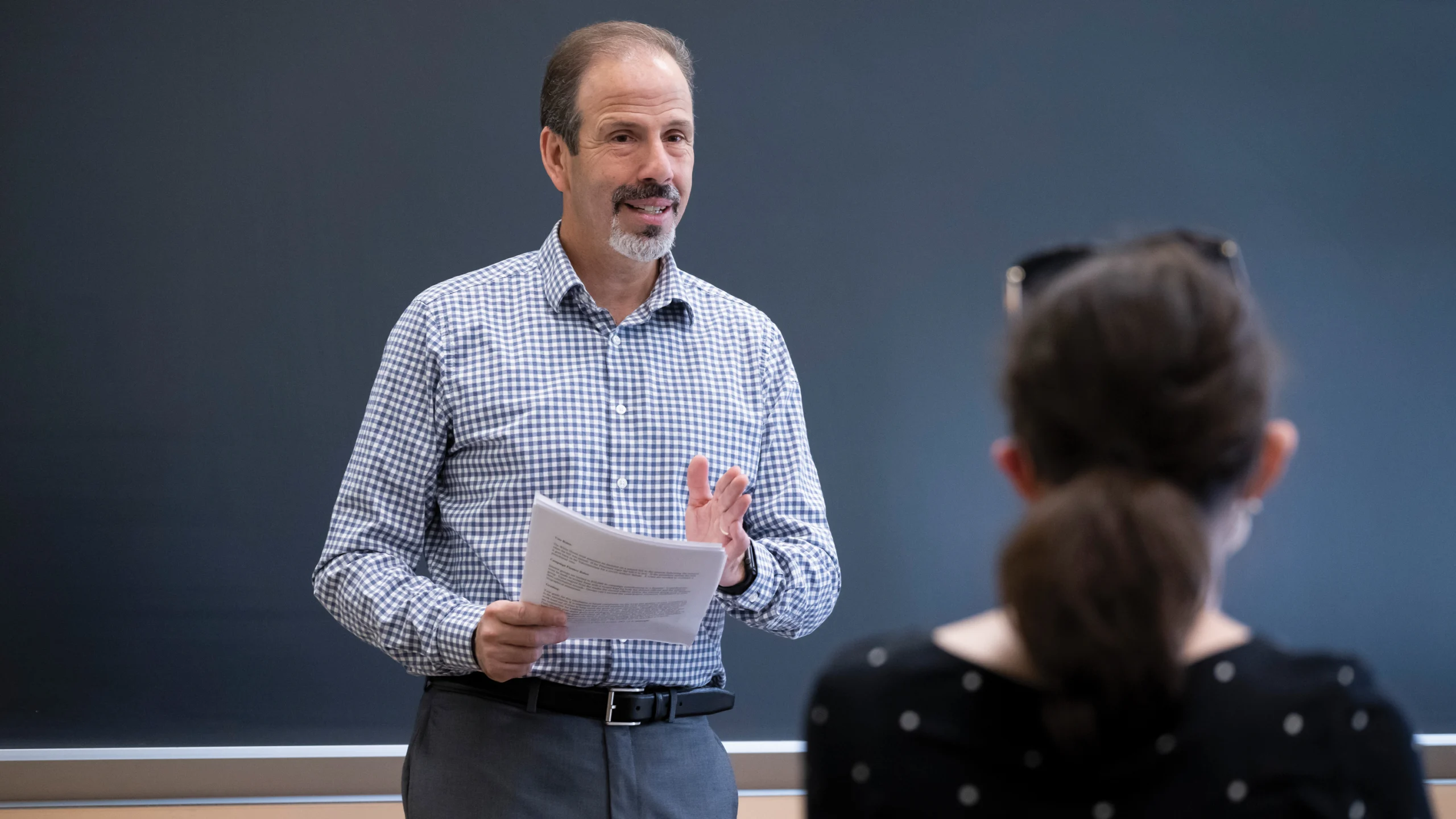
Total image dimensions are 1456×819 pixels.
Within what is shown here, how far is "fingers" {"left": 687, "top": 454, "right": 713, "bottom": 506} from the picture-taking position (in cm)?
158

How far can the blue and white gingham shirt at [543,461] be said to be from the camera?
5.51ft

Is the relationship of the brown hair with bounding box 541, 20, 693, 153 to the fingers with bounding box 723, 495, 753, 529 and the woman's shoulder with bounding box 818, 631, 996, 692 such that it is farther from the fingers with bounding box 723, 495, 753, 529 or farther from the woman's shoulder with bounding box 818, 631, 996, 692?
the woman's shoulder with bounding box 818, 631, 996, 692

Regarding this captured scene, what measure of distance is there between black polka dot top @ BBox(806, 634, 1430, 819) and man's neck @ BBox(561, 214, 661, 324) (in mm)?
1149

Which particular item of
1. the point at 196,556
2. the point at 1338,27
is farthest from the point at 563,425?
the point at 1338,27

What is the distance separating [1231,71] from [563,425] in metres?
2.27

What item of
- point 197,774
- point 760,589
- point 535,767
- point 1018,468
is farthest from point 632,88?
point 197,774

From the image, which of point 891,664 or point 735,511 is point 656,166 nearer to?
point 735,511

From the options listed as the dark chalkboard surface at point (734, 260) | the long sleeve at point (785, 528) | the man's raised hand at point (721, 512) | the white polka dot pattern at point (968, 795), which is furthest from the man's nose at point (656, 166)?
the white polka dot pattern at point (968, 795)

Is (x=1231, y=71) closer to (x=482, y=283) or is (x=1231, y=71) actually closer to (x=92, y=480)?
(x=482, y=283)

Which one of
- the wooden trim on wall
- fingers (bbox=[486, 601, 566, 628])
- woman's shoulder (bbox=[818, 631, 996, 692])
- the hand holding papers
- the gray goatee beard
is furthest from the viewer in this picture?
the wooden trim on wall

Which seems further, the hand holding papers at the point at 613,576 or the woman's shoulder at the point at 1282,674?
the hand holding papers at the point at 613,576

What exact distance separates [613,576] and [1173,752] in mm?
Answer: 738

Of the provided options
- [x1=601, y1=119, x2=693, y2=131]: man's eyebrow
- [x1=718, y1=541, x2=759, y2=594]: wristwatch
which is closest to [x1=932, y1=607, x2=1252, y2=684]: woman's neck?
[x1=718, y1=541, x2=759, y2=594]: wristwatch

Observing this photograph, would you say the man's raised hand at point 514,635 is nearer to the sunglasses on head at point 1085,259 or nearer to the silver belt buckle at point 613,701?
the silver belt buckle at point 613,701
